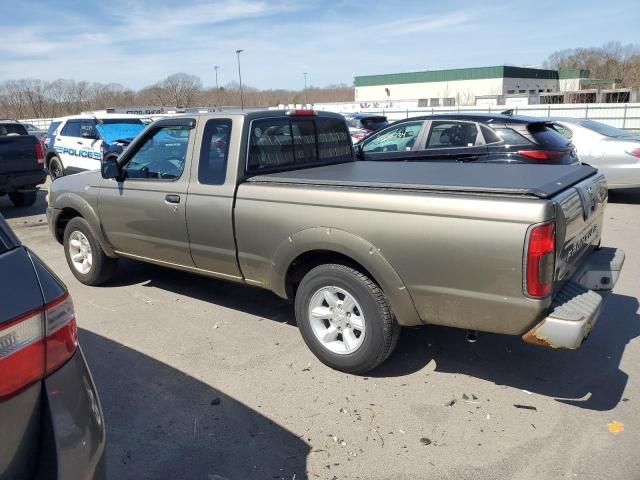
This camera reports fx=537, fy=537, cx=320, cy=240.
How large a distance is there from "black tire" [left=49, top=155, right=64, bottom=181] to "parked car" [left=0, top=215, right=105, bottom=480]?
1356cm

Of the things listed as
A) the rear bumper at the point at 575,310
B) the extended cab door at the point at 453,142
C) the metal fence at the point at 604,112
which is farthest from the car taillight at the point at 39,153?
the metal fence at the point at 604,112

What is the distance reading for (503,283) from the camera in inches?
118

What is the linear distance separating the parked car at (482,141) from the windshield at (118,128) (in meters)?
7.64

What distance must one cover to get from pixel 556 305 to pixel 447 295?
62 centimetres

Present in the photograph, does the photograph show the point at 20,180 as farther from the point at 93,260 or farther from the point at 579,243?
the point at 579,243

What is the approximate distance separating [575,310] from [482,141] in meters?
4.83

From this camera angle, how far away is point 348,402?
3520 mm

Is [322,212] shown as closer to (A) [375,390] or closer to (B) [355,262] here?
(B) [355,262]

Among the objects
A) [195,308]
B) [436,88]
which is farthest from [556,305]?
[436,88]

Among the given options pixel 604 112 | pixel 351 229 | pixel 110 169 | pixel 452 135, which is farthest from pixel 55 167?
pixel 604 112

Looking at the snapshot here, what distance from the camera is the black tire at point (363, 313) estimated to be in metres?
3.58

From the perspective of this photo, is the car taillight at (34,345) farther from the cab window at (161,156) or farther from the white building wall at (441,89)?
the white building wall at (441,89)

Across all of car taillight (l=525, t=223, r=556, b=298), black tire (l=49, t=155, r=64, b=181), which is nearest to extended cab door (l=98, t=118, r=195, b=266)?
car taillight (l=525, t=223, r=556, b=298)

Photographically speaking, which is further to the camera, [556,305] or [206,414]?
[206,414]
